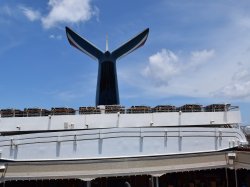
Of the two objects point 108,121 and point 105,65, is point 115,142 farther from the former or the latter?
point 105,65

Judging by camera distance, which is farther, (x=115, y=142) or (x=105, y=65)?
(x=105, y=65)

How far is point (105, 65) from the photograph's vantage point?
36.9 meters

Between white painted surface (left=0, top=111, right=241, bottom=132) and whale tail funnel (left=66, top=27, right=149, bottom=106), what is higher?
whale tail funnel (left=66, top=27, right=149, bottom=106)

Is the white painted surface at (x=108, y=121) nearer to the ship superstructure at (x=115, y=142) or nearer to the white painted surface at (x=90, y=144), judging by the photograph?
the ship superstructure at (x=115, y=142)

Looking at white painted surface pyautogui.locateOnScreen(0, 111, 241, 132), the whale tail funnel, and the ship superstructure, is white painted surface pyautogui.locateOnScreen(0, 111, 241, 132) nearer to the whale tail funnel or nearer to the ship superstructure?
the ship superstructure

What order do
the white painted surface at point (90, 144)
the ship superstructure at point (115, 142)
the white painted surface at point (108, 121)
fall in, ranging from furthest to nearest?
the white painted surface at point (108, 121)
the white painted surface at point (90, 144)
the ship superstructure at point (115, 142)

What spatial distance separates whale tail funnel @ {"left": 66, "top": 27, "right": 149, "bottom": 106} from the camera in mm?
36656

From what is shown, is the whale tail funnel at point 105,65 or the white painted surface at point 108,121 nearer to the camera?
the white painted surface at point 108,121

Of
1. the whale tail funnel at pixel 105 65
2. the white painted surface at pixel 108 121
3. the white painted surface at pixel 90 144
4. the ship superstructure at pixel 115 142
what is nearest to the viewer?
the ship superstructure at pixel 115 142

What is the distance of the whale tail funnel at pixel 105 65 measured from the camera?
3666 cm

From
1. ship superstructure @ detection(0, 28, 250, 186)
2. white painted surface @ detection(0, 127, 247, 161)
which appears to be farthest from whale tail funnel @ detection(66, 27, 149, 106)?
white painted surface @ detection(0, 127, 247, 161)

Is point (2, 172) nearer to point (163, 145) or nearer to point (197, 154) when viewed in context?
point (163, 145)

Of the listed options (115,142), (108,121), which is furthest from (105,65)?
(115,142)

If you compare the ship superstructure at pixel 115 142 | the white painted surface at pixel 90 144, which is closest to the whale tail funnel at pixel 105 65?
the ship superstructure at pixel 115 142
